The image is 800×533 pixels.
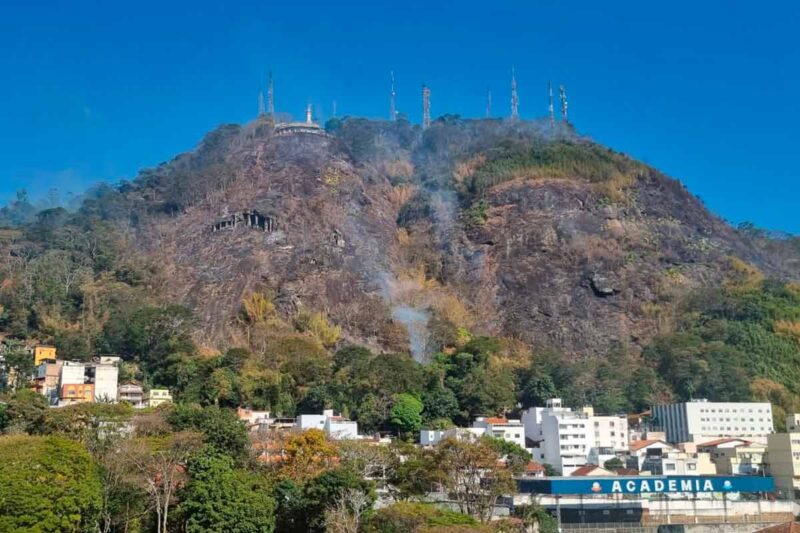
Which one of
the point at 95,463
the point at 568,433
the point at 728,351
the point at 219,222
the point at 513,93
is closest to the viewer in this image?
the point at 95,463

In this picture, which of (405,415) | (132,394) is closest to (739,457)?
(405,415)

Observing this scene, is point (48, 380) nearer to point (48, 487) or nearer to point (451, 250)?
point (48, 487)

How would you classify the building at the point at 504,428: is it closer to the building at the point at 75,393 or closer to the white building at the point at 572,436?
the white building at the point at 572,436

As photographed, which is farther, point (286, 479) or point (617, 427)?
point (617, 427)

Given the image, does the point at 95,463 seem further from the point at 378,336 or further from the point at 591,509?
the point at 378,336

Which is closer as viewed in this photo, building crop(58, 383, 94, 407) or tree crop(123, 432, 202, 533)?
tree crop(123, 432, 202, 533)

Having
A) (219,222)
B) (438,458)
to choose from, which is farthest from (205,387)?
(219,222)

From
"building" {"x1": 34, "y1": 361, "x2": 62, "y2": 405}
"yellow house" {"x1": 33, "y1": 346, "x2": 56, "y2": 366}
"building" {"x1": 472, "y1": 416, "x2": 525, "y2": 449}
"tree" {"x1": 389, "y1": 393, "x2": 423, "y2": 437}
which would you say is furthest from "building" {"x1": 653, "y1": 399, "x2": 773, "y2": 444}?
"yellow house" {"x1": 33, "y1": 346, "x2": 56, "y2": 366}

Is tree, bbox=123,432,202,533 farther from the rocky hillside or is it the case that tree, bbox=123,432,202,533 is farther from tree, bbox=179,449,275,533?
the rocky hillside
